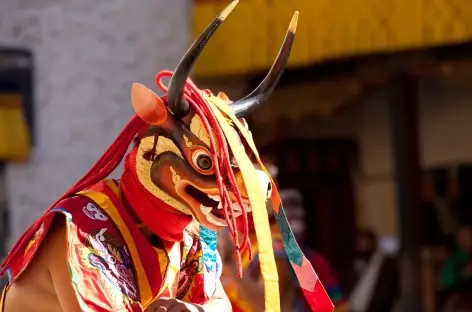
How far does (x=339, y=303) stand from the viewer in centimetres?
649

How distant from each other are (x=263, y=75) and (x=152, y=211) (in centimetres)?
580

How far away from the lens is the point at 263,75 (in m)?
8.68

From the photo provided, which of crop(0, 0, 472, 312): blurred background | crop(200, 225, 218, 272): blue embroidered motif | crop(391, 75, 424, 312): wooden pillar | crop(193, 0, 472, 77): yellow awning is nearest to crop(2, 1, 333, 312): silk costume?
crop(200, 225, 218, 272): blue embroidered motif

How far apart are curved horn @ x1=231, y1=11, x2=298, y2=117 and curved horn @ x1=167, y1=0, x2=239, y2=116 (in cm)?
20

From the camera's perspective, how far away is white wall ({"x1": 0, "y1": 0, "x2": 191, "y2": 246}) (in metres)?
8.12

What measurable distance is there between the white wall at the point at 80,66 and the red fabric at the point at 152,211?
5100 mm

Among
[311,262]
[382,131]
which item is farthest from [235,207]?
[382,131]

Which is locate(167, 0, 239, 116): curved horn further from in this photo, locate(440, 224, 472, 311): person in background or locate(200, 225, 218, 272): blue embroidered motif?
locate(440, 224, 472, 311): person in background

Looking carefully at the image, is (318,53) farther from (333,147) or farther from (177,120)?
(177,120)

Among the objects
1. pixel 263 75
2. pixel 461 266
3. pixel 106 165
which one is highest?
pixel 263 75

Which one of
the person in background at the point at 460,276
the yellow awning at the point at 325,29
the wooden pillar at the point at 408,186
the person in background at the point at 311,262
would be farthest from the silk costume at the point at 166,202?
the person in background at the point at 460,276

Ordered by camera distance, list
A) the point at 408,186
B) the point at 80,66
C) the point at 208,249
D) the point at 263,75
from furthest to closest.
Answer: the point at 263,75 → the point at 408,186 → the point at 80,66 → the point at 208,249

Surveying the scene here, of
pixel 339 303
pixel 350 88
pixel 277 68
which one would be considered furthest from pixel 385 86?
pixel 277 68

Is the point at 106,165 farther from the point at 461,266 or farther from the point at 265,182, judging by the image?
the point at 461,266
